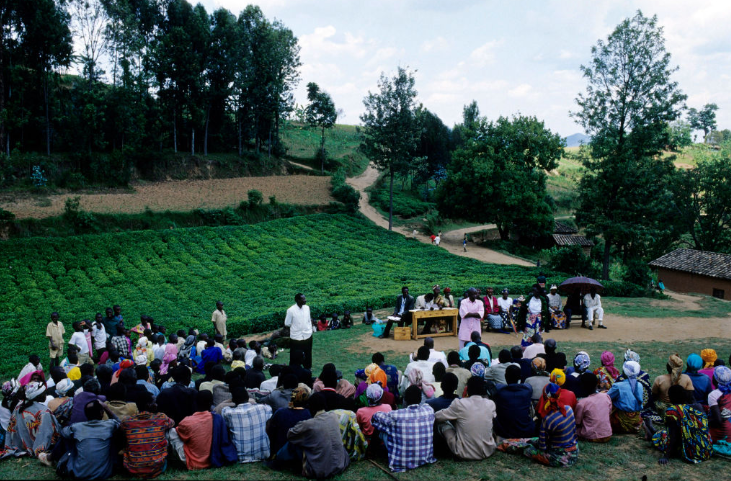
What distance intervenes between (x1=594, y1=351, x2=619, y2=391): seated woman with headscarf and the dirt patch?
3515cm

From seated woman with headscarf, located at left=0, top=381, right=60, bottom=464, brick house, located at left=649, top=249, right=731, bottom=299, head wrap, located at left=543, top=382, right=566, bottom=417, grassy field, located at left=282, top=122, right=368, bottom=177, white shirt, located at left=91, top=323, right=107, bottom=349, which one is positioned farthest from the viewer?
grassy field, located at left=282, top=122, right=368, bottom=177

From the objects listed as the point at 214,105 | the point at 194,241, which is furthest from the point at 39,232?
the point at 214,105

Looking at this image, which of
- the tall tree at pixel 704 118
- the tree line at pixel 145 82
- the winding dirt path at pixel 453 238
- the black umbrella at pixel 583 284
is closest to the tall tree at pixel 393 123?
the winding dirt path at pixel 453 238

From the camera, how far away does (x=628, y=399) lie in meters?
8.94

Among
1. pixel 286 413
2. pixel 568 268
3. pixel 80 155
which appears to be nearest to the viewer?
pixel 286 413

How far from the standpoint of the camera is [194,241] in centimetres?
3616

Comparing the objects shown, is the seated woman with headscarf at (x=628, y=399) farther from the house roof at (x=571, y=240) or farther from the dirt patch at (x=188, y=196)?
the house roof at (x=571, y=240)

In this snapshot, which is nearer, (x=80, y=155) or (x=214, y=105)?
(x=80, y=155)

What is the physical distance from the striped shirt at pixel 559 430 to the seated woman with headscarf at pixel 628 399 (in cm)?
156

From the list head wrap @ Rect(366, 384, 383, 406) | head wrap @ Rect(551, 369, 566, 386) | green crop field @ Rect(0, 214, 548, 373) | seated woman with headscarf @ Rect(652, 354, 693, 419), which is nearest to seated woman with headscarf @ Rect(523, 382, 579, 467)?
head wrap @ Rect(551, 369, 566, 386)

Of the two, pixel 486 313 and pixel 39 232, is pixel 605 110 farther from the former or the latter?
pixel 39 232

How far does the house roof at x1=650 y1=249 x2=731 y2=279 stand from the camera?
32.3 m

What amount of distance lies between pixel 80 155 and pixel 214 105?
17.2 m

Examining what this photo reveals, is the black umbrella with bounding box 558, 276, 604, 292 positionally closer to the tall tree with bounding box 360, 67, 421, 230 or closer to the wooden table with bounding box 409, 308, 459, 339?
the wooden table with bounding box 409, 308, 459, 339
